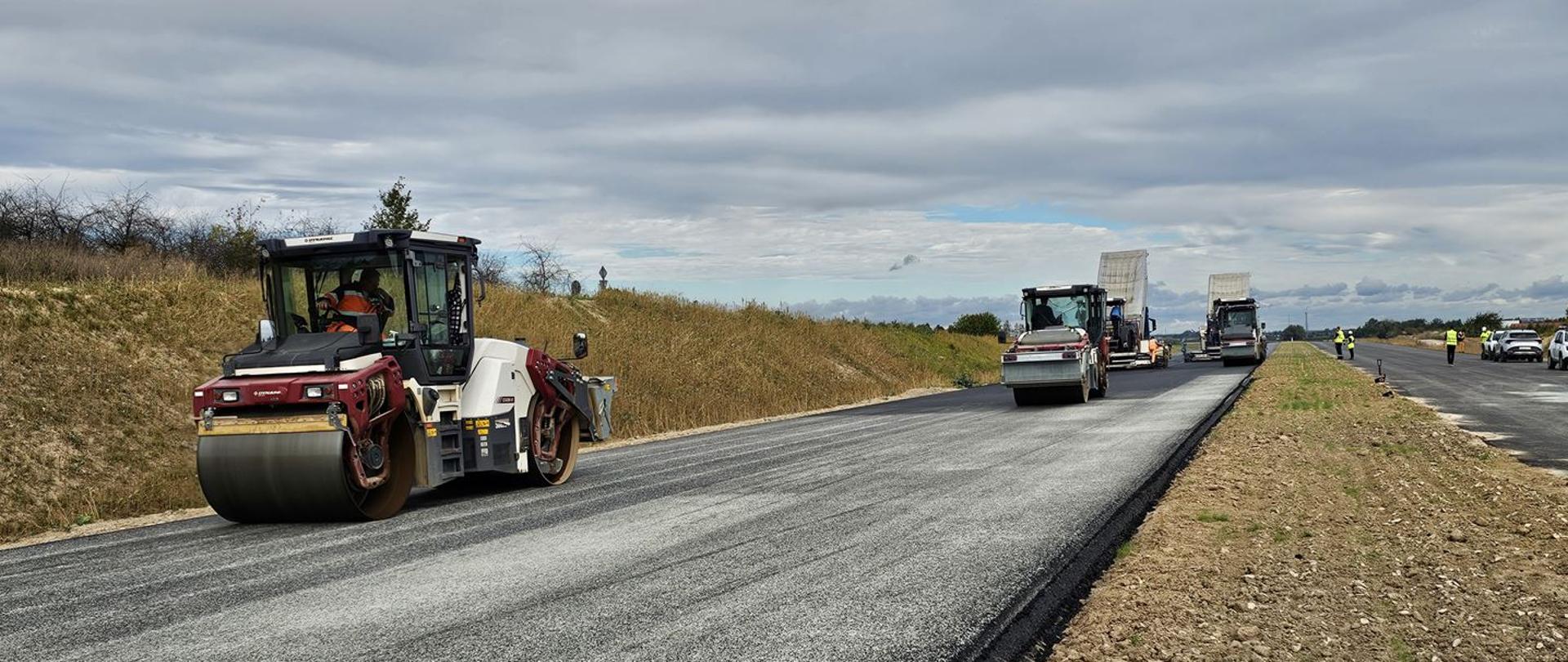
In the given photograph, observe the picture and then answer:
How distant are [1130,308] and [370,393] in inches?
1599

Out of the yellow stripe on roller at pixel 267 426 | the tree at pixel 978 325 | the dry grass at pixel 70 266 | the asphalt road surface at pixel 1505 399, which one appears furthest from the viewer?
the tree at pixel 978 325

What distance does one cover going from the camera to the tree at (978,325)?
77688mm

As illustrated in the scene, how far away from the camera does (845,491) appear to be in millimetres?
11594

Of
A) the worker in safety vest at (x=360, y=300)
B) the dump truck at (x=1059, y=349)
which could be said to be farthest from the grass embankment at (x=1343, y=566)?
the dump truck at (x=1059, y=349)

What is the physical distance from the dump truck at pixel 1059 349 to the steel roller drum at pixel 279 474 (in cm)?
1609

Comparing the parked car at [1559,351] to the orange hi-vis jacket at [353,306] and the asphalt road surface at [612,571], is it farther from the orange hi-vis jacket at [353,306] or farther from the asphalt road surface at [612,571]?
the orange hi-vis jacket at [353,306]

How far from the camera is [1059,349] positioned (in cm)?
2364

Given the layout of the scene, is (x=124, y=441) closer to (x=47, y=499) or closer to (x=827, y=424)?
(x=47, y=499)

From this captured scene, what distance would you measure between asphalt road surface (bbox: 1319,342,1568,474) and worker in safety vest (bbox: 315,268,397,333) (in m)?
12.6

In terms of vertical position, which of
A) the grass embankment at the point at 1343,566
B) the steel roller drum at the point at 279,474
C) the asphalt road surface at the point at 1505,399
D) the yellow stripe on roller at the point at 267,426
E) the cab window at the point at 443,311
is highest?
the cab window at the point at 443,311

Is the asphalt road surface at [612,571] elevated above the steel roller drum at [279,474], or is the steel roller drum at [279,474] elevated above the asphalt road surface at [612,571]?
the steel roller drum at [279,474]

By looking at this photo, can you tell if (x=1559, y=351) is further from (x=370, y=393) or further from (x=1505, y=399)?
(x=370, y=393)

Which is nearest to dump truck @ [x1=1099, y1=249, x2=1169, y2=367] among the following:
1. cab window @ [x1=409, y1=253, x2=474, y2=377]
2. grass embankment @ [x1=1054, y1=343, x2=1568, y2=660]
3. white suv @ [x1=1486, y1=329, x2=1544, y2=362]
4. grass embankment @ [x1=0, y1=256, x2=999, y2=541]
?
grass embankment @ [x1=0, y1=256, x2=999, y2=541]

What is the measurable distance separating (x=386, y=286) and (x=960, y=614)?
697 centimetres
